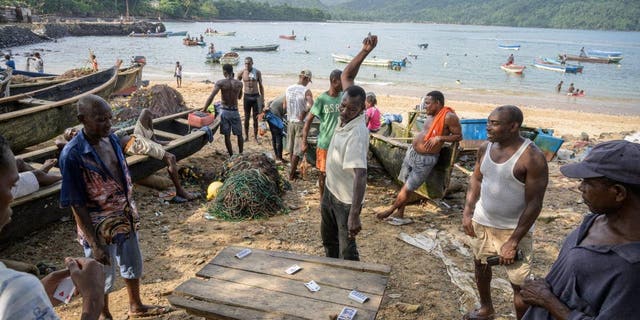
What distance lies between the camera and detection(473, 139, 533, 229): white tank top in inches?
124

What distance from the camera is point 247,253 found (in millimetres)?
3195

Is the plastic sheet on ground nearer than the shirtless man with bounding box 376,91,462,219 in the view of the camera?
Yes

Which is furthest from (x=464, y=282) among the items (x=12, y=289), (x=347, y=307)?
(x=12, y=289)

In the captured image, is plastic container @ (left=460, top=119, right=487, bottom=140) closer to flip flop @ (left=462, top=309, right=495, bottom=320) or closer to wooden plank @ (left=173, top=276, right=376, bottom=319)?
Answer: flip flop @ (left=462, top=309, right=495, bottom=320)

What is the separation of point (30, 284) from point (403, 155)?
17.9ft

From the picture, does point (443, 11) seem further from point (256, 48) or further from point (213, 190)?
point (213, 190)

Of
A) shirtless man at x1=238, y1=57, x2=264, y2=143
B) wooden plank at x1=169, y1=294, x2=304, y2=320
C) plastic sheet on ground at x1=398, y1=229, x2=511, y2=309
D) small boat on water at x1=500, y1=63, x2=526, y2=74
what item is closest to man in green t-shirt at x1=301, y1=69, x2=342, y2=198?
plastic sheet on ground at x1=398, y1=229, x2=511, y2=309

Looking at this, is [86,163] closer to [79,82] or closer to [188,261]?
[188,261]

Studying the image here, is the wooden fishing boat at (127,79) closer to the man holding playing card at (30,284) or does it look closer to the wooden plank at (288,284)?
the wooden plank at (288,284)

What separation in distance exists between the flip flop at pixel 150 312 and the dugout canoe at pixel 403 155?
3.80m

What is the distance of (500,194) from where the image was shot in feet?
10.6

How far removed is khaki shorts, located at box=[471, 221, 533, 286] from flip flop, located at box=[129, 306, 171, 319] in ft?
9.24

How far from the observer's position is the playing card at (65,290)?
5.90 ft

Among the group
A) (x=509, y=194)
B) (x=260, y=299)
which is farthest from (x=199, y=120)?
(x=509, y=194)
